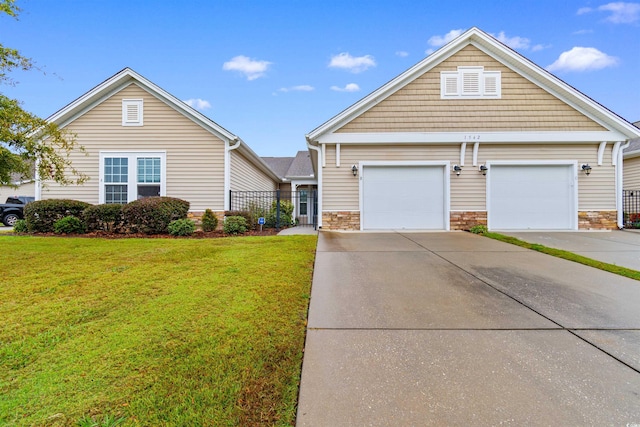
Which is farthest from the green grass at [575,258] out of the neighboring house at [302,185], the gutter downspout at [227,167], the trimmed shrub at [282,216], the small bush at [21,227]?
the small bush at [21,227]

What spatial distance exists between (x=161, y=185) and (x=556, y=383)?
439 inches

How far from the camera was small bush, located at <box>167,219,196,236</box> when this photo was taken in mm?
8703

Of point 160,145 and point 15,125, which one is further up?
point 160,145

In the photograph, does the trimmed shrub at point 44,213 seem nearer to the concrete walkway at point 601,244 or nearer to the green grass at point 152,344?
the green grass at point 152,344

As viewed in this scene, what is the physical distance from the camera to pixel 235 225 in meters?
9.21

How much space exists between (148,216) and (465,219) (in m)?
10.3

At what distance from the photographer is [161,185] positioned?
33.0 feet

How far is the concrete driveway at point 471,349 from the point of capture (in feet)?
5.29

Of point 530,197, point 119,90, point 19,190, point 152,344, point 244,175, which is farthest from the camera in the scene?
point 19,190

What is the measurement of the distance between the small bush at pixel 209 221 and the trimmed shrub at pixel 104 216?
241 cm

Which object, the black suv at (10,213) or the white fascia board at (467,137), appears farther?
the black suv at (10,213)

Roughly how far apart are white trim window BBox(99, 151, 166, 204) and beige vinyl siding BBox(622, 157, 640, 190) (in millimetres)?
19432

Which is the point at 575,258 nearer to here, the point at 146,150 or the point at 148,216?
the point at 148,216

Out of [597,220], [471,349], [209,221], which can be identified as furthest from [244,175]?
[597,220]
